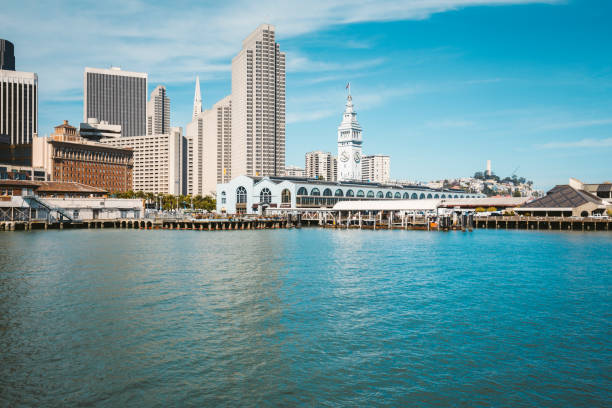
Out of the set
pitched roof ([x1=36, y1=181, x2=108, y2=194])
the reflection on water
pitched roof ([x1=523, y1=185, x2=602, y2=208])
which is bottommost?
the reflection on water

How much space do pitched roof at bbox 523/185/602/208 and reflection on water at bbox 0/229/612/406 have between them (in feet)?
296

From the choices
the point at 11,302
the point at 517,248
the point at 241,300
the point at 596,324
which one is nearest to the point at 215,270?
the point at 241,300

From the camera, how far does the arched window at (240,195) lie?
162 m

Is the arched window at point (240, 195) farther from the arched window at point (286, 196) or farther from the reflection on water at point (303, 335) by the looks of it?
the reflection on water at point (303, 335)

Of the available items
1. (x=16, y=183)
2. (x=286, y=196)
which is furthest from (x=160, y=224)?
(x=286, y=196)

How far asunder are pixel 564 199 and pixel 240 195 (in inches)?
3839

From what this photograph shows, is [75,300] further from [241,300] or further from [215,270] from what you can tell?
[215,270]

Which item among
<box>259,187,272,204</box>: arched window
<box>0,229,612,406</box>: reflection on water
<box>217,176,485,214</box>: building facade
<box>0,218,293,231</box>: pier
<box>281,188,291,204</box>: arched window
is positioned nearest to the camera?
<box>0,229,612,406</box>: reflection on water

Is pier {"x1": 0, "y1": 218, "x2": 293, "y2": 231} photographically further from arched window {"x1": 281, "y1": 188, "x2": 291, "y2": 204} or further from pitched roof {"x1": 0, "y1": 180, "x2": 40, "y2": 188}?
arched window {"x1": 281, "y1": 188, "x2": 291, "y2": 204}

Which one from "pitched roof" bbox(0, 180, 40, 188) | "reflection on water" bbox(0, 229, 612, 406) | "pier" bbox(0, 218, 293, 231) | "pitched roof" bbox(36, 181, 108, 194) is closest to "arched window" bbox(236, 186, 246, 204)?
"pier" bbox(0, 218, 293, 231)

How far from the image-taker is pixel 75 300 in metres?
32.4

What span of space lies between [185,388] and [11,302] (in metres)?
19.8

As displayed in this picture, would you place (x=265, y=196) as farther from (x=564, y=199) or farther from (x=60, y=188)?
(x=564, y=199)

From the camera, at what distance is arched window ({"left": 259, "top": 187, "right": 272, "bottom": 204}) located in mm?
158125
